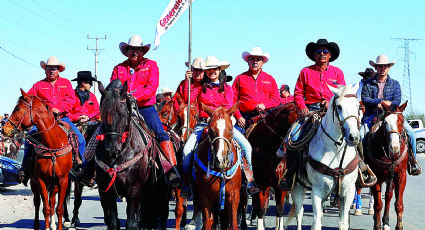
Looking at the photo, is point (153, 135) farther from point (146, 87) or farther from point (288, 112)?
point (288, 112)

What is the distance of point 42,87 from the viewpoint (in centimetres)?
1207

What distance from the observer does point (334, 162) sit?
336 inches

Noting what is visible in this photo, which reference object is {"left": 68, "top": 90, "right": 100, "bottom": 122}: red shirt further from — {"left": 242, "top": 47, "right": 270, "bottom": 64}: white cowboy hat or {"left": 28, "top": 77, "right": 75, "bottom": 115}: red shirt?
{"left": 242, "top": 47, "right": 270, "bottom": 64}: white cowboy hat

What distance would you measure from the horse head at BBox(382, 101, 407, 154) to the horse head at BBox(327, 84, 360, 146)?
2.39 metres

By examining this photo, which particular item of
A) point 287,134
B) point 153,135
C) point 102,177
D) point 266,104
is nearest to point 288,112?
point 287,134

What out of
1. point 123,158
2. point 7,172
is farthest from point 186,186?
point 7,172

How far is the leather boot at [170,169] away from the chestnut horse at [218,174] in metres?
0.79

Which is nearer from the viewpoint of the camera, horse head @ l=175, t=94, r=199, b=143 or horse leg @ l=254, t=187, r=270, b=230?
→ horse leg @ l=254, t=187, r=270, b=230

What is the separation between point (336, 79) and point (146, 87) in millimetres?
3236

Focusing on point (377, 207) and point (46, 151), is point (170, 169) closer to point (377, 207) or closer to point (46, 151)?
point (46, 151)

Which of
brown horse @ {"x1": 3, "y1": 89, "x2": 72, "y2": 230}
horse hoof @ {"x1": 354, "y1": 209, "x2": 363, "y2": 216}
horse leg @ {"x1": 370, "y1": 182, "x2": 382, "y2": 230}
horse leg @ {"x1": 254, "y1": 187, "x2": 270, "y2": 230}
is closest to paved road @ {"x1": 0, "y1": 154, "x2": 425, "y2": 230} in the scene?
horse hoof @ {"x1": 354, "y1": 209, "x2": 363, "y2": 216}

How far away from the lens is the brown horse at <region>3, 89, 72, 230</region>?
10.7 meters

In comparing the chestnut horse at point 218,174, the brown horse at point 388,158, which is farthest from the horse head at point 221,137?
the brown horse at point 388,158

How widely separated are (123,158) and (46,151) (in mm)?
3068
